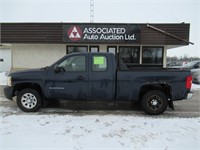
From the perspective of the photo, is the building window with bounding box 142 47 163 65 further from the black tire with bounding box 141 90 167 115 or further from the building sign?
the black tire with bounding box 141 90 167 115

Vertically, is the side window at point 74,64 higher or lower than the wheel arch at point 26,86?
higher

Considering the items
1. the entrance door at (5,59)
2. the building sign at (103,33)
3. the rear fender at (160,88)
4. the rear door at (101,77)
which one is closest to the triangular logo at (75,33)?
the building sign at (103,33)

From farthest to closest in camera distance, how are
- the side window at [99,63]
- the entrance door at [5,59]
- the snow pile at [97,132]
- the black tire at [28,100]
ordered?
the entrance door at [5,59]
the black tire at [28,100]
the side window at [99,63]
the snow pile at [97,132]

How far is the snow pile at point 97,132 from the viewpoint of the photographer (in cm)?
346

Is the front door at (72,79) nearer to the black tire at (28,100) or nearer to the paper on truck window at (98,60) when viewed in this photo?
the paper on truck window at (98,60)

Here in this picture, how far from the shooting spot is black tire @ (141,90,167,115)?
5.28 meters

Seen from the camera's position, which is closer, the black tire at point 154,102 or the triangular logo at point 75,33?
the black tire at point 154,102

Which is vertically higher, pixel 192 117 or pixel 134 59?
pixel 134 59

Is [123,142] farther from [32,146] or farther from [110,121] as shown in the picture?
[32,146]

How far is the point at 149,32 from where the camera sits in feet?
39.3

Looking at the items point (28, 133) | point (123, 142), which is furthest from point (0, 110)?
point (123, 142)

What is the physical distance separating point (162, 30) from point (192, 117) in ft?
27.0

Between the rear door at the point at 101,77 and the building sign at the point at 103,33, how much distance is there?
6774 millimetres

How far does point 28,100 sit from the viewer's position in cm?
545
